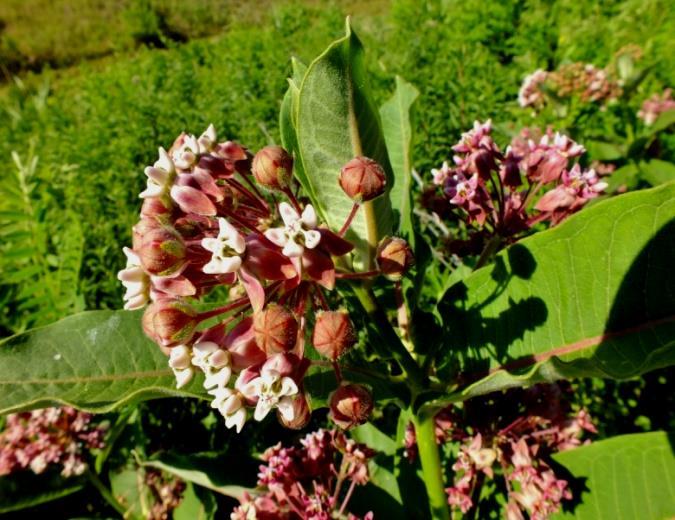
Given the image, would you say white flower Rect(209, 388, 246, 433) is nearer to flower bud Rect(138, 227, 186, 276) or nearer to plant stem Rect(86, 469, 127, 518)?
flower bud Rect(138, 227, 186, 276)

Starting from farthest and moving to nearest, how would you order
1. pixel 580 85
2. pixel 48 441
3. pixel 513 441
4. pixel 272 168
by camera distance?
pixel 580 85
pixel 48 441
pixel 513 441
pixel 272 168

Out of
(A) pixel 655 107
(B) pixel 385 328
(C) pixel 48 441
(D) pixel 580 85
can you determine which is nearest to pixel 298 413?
(B) pixel 385 328

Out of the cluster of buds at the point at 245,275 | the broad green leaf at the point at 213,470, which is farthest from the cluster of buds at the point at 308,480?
the cluster of buds at the point at 245,275

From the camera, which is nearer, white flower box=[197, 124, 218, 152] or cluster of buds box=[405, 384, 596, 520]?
white flower box=[197, 124, 218, 152]

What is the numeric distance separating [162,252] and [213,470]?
2.20 ft

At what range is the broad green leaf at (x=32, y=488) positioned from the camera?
1.37 m

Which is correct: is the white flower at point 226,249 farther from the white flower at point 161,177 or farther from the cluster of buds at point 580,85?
the cluster of buds at point 580,85

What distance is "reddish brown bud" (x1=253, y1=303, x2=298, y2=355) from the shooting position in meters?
0.62

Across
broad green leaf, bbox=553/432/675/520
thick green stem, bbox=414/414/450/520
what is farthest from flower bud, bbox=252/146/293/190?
broad green leaf, bbox=553/432/675/520

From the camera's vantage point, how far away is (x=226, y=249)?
0.63 metres

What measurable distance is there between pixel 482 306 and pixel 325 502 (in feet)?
1.48

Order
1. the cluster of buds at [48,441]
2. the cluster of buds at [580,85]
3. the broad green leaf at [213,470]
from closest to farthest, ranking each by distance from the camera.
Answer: the broad green leaf at [213,470], the cluster of buds at [48,441], the cluster of buds at [580,85]

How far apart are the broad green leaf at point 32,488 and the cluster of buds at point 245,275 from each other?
0.95 m

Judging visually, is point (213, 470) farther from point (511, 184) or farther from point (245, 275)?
point (511, 184)
